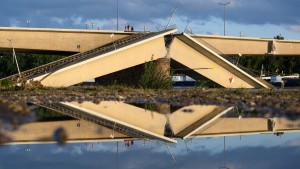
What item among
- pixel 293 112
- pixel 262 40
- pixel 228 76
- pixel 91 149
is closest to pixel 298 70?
pixel 262 40

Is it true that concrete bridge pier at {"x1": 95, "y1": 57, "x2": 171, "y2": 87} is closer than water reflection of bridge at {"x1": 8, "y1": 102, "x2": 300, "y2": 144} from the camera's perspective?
No

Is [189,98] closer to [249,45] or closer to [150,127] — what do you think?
[150,127]

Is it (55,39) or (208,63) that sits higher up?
(55,39)

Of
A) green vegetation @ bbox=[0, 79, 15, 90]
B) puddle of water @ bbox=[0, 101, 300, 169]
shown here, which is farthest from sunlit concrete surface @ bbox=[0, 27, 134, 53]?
puddle of water @ bbox=[0, 101, 300, 169]

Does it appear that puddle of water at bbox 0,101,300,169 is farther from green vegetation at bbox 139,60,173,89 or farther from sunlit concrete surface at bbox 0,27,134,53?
sunlit concrete surface at bbox 0,27,134,53

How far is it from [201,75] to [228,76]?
9.23 feet

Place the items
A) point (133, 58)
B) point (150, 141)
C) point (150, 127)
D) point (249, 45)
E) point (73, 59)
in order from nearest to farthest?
1. point (150, 141)
2. point (150, 127)
3. point (73, 59)
4. point (133, 58)
5. point (249, 45)

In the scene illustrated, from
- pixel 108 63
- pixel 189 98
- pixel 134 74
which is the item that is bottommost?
pixel 189 98

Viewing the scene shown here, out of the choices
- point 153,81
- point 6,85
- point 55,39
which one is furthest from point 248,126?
point 55,39

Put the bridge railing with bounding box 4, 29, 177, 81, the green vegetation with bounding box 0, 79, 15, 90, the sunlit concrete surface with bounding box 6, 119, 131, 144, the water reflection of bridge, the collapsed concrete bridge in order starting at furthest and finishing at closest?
the collapsed concrete bridge < the bridge railing with bounding box 4, 29, 177, 81 < the green vegetation with bounding box 0, 79, 15, 90 < the water reflection of bridge < the sunlit concrete surface with bounding box 6, 119, 131, 144

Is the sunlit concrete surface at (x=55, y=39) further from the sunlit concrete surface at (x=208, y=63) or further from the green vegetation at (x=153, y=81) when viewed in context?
the green vegetation at (x=153, y=81)

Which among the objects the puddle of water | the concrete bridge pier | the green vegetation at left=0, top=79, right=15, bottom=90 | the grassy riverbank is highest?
the concrete bridge pier

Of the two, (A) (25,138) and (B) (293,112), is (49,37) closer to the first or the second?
(B) (293,112)

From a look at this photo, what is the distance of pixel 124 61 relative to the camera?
46875mm
